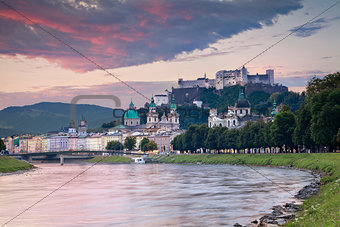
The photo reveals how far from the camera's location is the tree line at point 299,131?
187ft

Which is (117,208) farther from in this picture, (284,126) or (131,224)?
(284,126)

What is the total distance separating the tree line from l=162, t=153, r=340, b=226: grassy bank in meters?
2.37

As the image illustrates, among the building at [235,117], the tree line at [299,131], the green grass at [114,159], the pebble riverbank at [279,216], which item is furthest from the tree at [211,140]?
the pebble riverbank at [279,216]

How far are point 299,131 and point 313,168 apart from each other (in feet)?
43.8

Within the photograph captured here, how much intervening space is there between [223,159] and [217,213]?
71.9 m

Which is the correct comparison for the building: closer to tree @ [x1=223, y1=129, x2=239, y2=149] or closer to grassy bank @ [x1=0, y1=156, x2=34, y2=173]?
tree @ [x1=223, y1=129, x2=239, y2=149]

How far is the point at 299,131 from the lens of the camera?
6812 centimetres

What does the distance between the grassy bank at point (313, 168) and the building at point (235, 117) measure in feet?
172

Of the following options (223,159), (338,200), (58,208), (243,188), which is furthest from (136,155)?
(338,200)

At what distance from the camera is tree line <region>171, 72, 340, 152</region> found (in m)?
57.1

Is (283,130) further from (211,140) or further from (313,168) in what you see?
(211,140)

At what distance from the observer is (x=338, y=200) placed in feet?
72.6

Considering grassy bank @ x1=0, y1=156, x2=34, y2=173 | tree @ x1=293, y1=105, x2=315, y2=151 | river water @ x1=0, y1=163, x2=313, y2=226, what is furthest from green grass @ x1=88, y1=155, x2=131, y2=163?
river water @ x1=0, y1=163, x2=313, y2=226

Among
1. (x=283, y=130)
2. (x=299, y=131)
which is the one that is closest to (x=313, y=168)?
(x=299, y=131)
